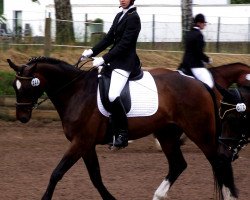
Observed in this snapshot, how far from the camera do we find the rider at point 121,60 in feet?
26.4

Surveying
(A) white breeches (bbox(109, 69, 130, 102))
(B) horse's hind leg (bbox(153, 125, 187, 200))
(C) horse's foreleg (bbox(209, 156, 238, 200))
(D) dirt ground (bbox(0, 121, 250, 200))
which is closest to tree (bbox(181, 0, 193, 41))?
(D) dirt ground (bbox(0, 121, 250, 200))

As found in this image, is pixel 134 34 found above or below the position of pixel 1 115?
above

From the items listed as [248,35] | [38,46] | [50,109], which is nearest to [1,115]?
[50,109]

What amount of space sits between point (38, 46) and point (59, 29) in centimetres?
64

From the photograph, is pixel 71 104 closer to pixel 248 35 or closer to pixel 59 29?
pixel 59 29

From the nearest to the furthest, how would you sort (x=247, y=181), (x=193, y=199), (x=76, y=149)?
(x=76, y=149), (x=193, y=199), (x=247, y=181)

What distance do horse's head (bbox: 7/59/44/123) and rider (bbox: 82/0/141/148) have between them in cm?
68

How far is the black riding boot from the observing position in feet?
26.3

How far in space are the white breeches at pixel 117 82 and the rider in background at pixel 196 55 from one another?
97.5 inches

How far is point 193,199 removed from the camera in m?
8.40

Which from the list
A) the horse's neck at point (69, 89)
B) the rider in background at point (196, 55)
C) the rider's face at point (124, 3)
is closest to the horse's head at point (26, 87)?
the horse's neck at point (69, 89)

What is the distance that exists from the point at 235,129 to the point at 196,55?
236 cm

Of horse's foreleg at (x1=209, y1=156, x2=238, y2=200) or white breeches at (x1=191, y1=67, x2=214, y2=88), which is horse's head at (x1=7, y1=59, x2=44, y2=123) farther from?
white breeches at (x1=191, y1=67, x2=214, y2=88)

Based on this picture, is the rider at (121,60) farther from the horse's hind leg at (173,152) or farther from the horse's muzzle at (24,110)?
the horse's muzzle at (24,110)
